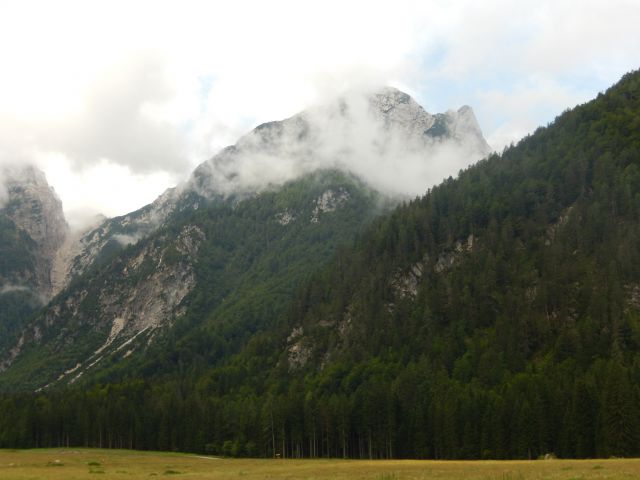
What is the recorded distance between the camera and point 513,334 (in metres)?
158

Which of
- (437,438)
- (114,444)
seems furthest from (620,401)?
(114,444)

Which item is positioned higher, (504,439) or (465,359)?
(465,359)

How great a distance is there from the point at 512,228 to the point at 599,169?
1257 inches

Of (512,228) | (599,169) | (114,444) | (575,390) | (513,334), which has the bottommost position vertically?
(114,444)

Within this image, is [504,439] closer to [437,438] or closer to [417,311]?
[437,438]

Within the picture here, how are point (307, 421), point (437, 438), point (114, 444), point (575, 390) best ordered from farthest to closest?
point (114, 444) < point (307, 421) < point (437, 438) < point (575, 390)

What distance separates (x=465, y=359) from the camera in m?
156

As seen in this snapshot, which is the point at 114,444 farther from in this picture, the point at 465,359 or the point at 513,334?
the point at 513,334

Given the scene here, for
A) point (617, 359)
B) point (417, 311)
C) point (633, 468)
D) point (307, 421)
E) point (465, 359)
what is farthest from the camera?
point (417, 311)

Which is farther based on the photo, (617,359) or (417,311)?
(417,311)

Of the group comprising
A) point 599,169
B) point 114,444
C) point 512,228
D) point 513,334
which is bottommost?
point 114,444

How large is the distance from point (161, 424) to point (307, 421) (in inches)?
1564

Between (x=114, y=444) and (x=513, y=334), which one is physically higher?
(x=513, y=334)

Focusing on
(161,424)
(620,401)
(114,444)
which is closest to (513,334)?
(620,401)
